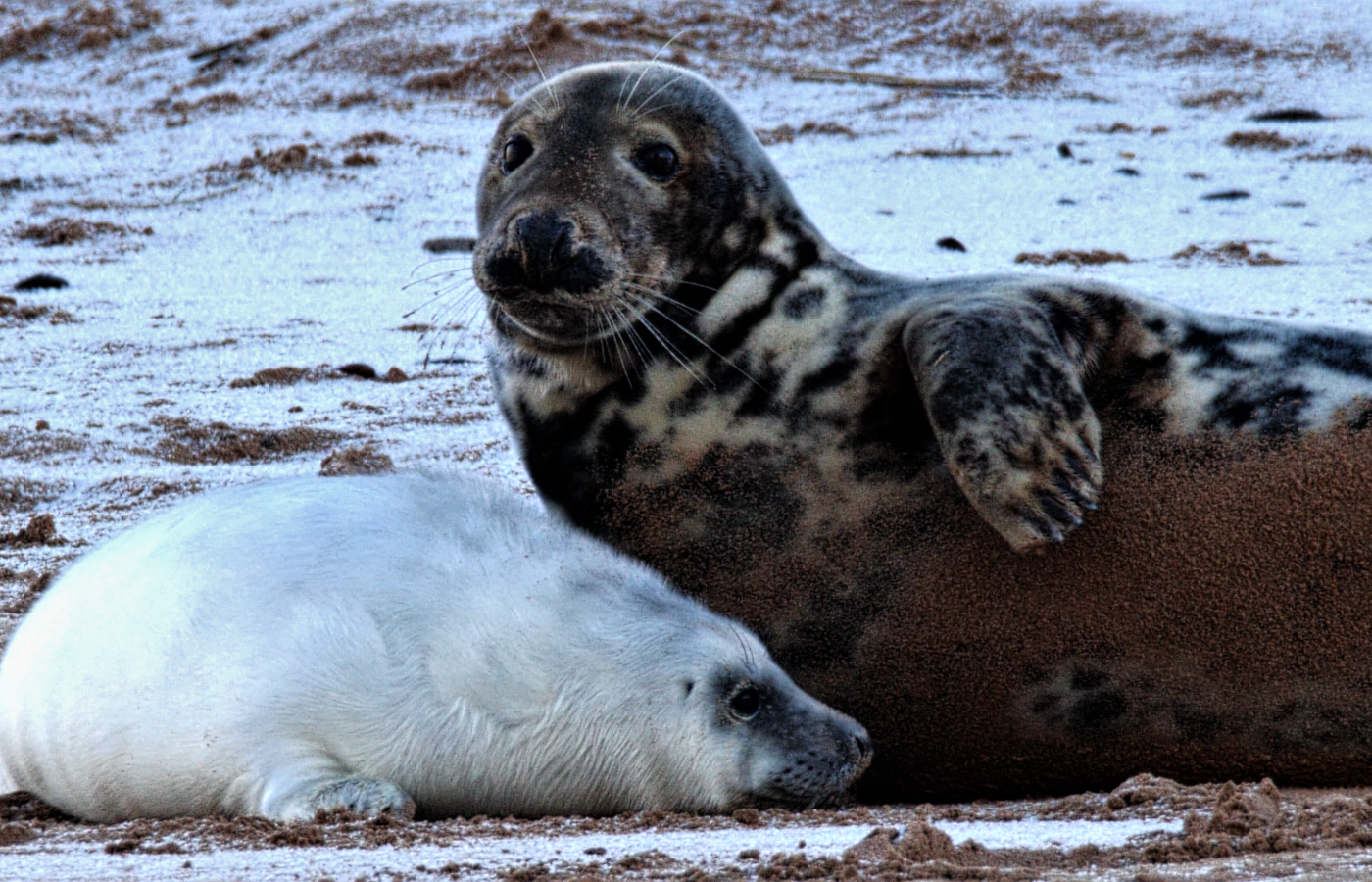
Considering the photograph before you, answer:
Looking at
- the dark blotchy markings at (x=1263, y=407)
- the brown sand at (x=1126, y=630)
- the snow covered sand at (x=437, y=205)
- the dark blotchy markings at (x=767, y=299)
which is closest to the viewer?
the snow covered sand at (x=437, y=205)

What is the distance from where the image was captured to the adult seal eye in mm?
2629

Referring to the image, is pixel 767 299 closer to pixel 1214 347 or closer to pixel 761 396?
pixel 761 396

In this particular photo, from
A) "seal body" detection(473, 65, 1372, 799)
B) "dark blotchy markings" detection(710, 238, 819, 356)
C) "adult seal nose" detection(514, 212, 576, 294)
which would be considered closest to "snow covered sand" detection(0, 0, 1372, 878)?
"seal body" detection(473, 65, 1372, 799)

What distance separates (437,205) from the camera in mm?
8234

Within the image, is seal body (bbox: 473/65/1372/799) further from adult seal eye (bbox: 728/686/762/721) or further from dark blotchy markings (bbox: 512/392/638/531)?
adult seal eye (bbox: 728/686/762/721)

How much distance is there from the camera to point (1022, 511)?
263 centimetres

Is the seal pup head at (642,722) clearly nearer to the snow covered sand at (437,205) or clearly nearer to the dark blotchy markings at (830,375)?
the snow covered sand at (437,205)

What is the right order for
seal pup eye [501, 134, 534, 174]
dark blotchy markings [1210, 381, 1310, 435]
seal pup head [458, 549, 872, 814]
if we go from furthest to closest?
1. seal pup eye [501, 134, 534, 174]
2. dark blotchy markings [1210, 381, 1310, 435]
3. seal pup head [458, 549, 872, 814]

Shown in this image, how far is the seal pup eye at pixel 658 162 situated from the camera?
3.20 metres

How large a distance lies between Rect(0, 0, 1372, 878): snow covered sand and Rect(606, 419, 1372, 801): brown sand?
235 millimetres

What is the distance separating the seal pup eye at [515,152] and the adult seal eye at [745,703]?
1164mm

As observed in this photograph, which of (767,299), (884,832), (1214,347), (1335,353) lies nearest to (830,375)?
(767,299)

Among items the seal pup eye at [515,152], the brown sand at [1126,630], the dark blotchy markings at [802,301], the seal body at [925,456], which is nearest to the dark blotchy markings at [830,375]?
the seal body at [925,456]

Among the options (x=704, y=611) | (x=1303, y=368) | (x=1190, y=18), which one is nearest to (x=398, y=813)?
(x=704, y=611)
